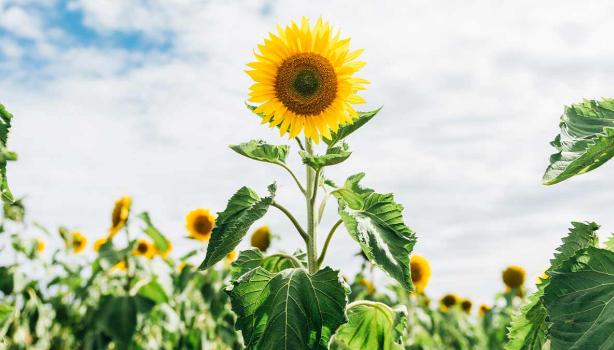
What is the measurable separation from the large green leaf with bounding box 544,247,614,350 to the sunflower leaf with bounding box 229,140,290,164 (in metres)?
0.75

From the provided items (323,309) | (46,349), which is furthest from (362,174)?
(46,349)

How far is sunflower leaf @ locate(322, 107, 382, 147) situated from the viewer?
1842 millimetres

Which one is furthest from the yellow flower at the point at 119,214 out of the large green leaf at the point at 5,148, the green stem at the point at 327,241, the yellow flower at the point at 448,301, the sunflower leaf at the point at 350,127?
the yellow flower at the point at 448,301

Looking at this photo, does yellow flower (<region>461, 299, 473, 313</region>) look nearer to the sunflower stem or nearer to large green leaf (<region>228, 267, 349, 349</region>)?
the sunflower stem

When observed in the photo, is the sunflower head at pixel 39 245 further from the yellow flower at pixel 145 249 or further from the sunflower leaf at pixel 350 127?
the sunflower leaf at pixel 350 127

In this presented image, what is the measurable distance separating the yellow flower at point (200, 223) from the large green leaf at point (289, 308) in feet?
9.66

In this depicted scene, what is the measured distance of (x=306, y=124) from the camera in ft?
6.46

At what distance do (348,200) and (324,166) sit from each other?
0.49ft

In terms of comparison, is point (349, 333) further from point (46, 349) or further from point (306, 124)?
point (46, 349)

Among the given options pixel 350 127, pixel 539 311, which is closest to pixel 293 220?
pixel 350 127

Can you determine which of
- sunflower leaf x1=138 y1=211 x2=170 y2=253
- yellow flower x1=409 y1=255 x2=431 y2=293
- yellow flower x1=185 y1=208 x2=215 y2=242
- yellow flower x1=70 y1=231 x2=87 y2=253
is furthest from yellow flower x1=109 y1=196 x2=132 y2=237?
yellow flower x1=409 y1=255 x2=431 y2=293

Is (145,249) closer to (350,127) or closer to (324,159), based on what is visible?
(350,127)

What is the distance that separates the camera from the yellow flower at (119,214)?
417cm

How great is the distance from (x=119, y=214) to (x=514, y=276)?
382 cm
